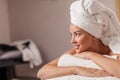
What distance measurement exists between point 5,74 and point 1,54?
0.32 m

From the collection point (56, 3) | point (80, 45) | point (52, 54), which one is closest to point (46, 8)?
point (56, 3)

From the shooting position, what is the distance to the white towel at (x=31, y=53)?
3.48 metres

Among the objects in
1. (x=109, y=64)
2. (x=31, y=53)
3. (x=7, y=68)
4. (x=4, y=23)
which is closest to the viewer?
(x=109, y=64)

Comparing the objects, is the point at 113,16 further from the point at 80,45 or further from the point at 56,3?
the point at 56,3

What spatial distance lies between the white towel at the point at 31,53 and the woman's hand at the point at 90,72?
252cm

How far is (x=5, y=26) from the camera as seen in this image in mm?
4008

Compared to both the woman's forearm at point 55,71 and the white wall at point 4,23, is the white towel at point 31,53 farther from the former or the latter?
the woman's forearm at point 55,71

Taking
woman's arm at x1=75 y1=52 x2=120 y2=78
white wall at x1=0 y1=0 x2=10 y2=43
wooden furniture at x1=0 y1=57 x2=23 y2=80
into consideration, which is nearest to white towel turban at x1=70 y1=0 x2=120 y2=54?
woman's arm at x1=75 y1=52 x2=120 y2=78

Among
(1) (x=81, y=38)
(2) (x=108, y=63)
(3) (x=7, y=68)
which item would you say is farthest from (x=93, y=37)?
(3) (x=7, y=68)

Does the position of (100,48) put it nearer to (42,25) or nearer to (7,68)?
(7,68)

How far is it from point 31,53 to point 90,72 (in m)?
2.64

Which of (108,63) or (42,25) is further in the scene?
(42,25)

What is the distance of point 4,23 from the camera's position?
3.99 metres

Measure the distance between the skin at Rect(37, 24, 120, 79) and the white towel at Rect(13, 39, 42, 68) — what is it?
2385 millimetres
